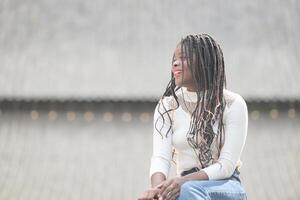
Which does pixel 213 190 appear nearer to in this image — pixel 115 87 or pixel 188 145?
pixel 188 145

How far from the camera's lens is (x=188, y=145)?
139 cm

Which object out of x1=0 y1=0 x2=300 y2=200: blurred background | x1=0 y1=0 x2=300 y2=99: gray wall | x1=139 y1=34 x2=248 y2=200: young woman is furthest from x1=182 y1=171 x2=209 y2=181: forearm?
x1=0 y1=0 x2=300 y2=99: gray wall

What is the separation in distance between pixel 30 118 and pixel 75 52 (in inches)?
18.8

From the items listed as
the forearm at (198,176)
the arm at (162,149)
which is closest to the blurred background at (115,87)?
the arm at (162,149)

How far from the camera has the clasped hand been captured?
50.0 inches

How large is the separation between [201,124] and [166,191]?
0.17 meters

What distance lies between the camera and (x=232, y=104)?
55.2 inches

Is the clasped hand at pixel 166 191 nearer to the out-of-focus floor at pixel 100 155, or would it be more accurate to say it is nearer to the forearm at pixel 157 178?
the forearm at pixel 157 178

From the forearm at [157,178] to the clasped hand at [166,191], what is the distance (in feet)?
0.22

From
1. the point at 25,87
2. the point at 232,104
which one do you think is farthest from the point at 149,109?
the point at 232,104

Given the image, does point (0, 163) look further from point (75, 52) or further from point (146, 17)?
point (146, 17)

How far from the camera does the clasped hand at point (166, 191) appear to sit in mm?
1271

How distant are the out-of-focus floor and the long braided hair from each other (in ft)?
2.63

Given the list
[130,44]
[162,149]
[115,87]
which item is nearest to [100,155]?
[115,87]
